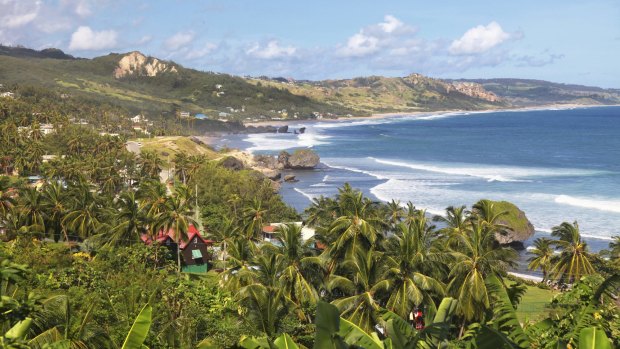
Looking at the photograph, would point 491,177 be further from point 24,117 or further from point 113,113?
point 113,113

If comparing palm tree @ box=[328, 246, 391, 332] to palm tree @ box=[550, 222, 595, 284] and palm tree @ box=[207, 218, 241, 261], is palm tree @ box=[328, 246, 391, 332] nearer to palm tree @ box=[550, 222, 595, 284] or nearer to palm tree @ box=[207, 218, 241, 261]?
palm tree @ box=[550, 222, 595, 284]

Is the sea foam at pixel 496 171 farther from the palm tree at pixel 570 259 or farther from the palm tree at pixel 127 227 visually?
the palm tree at pixel 127 227

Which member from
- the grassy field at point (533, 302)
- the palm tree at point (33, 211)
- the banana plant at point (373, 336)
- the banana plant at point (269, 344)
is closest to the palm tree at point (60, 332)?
the banana plant at point (269, 344)

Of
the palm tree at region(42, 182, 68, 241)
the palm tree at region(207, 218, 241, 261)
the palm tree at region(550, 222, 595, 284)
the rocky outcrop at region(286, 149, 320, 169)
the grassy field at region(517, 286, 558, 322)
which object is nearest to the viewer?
the grassy field at region(517, 286, 558, 322)

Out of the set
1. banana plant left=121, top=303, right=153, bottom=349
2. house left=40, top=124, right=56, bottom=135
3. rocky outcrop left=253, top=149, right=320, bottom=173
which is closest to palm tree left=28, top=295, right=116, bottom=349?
banana plant left=121, top=303, right=153, bottom=349

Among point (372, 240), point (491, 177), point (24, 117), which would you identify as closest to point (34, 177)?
point (24, 117)
